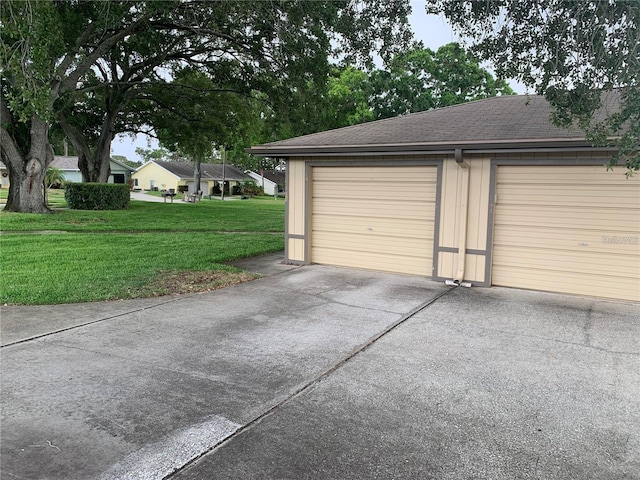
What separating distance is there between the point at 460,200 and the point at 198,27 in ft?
34.3

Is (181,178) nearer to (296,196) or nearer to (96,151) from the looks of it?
(96,151)

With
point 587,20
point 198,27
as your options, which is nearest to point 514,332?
point 587,20

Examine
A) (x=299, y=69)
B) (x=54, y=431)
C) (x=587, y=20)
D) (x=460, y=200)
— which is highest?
(x=299, y=69)

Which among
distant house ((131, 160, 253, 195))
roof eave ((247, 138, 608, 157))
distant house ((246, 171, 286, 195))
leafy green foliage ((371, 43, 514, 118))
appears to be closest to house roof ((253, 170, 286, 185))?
distant house ((246, 171, 286, 195))

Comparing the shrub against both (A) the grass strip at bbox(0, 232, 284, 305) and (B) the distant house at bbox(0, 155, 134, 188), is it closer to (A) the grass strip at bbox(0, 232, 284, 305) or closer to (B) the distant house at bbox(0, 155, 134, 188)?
(A) the grass strip at bbox(0, 232, 284, 305)

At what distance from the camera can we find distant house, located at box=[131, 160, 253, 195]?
176 feet

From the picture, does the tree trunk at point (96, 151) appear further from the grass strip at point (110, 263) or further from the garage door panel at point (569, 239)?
the garage door panel at point (569, 239)

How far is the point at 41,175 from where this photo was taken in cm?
1655

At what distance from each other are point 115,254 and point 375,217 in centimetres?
543

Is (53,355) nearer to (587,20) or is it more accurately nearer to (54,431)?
(54,431)

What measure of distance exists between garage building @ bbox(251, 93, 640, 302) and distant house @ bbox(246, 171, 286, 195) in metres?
51.7

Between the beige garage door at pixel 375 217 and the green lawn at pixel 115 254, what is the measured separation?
209 centimetres

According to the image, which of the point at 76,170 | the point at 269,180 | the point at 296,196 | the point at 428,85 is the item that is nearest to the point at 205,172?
the point at 269,180

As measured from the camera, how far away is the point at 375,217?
849 cm
